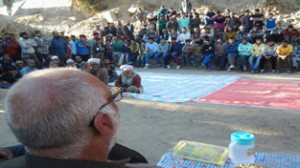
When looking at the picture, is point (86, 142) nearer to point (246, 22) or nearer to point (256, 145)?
point (256, 145)

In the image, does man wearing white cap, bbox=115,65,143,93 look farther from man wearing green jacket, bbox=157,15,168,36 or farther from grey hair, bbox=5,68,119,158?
man wearing green jacket, bbox=157,15,168,36

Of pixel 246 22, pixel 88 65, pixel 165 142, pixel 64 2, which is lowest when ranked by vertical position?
pixel 165 142

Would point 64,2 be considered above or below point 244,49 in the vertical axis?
above

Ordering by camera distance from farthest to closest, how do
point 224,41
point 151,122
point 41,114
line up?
point 224,41 < point 151,122 < point 41,114

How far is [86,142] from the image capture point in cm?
101

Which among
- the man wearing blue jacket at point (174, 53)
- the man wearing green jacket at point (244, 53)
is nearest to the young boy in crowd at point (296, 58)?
the man wearing green jacket at point (244, 53)

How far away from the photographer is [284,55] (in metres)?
10.0

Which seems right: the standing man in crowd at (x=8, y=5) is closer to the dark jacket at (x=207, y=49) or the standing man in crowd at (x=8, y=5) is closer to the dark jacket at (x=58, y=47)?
the dark jacket at (x=58, y=47)

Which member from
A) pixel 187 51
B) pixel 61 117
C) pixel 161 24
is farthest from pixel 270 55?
pixel 61 117

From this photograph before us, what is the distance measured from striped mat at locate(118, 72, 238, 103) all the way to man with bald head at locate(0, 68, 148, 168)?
17.8 feet

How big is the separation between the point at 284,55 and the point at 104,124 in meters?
9.85

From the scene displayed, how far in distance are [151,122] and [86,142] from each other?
4.18m

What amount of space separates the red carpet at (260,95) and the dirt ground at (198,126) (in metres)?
0.44

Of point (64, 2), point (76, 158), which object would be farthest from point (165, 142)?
point (64, 2)
